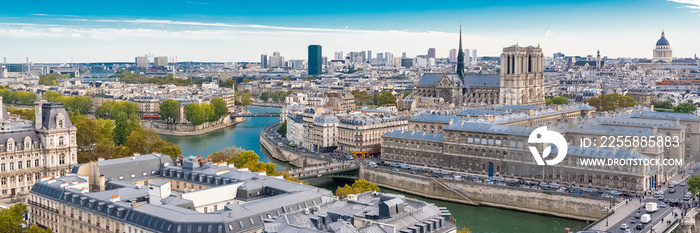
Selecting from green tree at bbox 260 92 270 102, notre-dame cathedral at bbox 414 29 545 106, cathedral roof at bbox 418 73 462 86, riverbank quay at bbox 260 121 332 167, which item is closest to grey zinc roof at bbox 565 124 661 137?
riverbank quay at bbox 260 121 332 167

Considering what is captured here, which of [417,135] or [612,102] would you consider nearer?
[417,135]

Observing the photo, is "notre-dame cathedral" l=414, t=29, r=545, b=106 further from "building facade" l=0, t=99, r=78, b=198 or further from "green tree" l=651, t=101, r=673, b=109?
"building facade" l=0, t=99, r=78, b=198

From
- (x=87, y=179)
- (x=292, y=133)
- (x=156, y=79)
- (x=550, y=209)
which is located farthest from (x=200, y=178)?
(x=156, y=79)

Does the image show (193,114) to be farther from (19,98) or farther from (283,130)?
(19,98)

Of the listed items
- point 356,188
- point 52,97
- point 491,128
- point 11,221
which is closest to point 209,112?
point 52,97

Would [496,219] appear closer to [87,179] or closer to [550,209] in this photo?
[550,209]

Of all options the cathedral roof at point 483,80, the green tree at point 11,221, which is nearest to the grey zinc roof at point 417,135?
the green tree at point 11,221

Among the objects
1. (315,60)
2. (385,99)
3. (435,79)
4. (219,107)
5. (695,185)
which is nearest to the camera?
(695,185)
